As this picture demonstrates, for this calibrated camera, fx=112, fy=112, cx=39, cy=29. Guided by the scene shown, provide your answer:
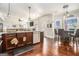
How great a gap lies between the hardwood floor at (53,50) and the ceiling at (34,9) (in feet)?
1.96

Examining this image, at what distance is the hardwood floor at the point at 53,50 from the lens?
2.40 meters

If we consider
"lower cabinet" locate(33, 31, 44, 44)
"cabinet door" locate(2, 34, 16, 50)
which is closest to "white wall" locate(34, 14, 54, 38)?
"lower cabinet" locate(33, 31, 44, 44)

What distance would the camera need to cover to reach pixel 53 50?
94.3 inches

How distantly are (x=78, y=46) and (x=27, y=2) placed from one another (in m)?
1.42

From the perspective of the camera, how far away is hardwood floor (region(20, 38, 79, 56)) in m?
2.40

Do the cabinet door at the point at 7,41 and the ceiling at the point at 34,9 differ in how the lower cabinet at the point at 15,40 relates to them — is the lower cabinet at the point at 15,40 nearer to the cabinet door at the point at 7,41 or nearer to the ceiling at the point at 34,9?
the cabinet door at the point at 7,41

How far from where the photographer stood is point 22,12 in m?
2.30

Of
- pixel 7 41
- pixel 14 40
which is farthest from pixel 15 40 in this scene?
pixel 7 41

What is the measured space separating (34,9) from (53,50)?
957 mm

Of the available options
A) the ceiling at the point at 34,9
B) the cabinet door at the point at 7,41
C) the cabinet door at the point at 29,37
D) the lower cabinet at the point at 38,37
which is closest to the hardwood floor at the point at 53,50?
the lower cabinet at the point at 38,37

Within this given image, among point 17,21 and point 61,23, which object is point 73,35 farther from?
point 17,21

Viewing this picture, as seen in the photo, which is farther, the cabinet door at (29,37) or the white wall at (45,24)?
the cabinet door at (29,37)

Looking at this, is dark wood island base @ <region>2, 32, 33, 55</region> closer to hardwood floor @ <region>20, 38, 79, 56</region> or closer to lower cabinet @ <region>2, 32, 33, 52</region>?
lower cabinet @ <region>2, 32, 33, 52</region>

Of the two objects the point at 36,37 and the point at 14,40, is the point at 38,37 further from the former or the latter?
the point at 14,40
